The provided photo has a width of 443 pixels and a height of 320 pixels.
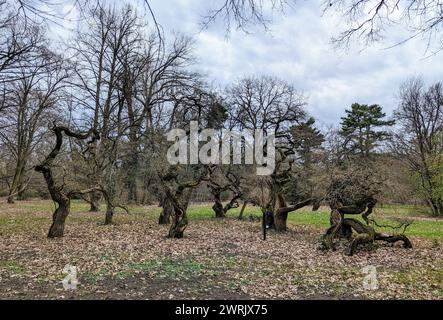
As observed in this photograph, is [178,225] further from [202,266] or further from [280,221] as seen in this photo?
[280,221]

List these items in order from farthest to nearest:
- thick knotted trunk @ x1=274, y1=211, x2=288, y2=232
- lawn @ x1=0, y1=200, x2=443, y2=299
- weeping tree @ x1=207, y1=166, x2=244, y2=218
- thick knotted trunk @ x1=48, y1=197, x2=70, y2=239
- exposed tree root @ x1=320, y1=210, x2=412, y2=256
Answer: weeping tree @ x1=207, y1=166, x2=244, y2=218 → thick knotted trunk @ x1=274, y1=211, x2=288, y2=232 → thick knotted trunk @ x1=48, y1=197, x2=70, y2=239 → exposed tree root @ x1=320, y1=210, x2=412, y2=256 → lawn @ x1=0, y1=200, x2=443, y2=299

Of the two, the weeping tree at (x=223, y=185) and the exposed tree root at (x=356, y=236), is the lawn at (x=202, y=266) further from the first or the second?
the weeping tree at (x=223, y=185)

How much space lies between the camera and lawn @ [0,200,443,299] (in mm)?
6906

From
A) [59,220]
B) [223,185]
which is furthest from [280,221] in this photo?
[59,220]

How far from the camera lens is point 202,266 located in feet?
30.4

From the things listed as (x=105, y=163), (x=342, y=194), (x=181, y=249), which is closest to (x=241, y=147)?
(x=105, y=163)

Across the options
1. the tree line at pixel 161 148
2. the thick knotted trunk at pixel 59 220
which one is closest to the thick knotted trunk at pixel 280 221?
the tree line at pixel 161 148

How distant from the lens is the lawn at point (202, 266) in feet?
22.7

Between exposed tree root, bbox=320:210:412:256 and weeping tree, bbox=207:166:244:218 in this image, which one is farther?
weeping tree, bbox=207:166:244:218

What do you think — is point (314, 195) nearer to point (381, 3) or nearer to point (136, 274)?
point (136, 274)

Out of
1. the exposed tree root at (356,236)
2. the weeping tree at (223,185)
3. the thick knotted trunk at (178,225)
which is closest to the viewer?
the exposed tree root at (356,236)

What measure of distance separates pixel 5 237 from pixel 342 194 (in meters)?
12.3

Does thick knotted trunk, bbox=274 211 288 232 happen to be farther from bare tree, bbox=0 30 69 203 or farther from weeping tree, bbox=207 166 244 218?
bare tree, bbox=0 30 69 203

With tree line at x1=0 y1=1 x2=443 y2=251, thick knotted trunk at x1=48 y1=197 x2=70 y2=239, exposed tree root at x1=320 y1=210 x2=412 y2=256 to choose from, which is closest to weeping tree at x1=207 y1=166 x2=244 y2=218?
tree line at x1=0 y1=1 x2=443 y2=251
